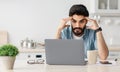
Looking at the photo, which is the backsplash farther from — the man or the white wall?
the man

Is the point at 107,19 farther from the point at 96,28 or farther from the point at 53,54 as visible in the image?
the point at 53,54

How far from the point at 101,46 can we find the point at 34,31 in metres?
2.00

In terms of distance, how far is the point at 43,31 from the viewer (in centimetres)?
446

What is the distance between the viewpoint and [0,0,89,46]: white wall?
4406mm

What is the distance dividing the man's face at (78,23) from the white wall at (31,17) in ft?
6.30

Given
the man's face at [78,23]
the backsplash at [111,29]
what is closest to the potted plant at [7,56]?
the man's face at [78,23]

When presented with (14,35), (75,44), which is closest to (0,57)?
(75,44)

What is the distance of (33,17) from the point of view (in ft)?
14.6

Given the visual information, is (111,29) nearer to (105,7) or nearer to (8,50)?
(105,7)

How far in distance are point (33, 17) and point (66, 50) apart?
2.49m

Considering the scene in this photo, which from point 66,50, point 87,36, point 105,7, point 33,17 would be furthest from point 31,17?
point 66,50

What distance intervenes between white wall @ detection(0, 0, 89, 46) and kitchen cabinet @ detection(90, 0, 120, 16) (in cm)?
33

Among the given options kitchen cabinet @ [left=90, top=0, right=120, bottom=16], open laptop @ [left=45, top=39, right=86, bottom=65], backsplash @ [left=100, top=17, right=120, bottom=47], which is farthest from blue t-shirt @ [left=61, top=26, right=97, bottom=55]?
→ backsplash @ [left=100, top=17, right=120, bottom=47]

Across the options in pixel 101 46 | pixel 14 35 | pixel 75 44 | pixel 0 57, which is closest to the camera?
pixel 0 57
